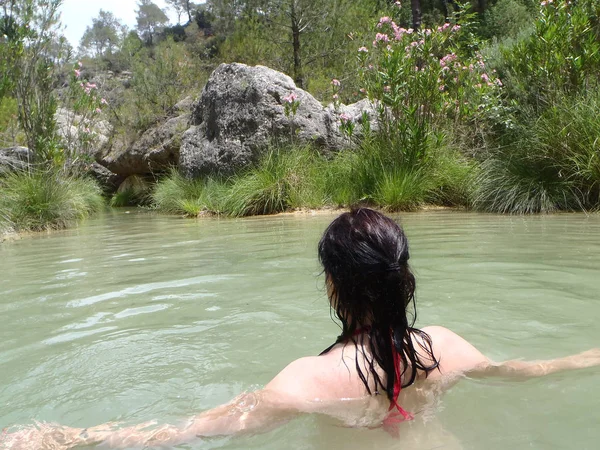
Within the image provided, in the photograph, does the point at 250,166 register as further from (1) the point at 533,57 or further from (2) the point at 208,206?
(1) the point at 533,57

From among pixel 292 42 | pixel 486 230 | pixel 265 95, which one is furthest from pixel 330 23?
pixel 486 230

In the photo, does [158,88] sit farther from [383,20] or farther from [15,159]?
[383,20]

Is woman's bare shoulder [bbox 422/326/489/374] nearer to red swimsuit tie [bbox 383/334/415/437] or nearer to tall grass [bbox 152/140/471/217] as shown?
red swimsuit tie [bbox 383/334/415/437]

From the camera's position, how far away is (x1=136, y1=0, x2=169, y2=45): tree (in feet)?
195

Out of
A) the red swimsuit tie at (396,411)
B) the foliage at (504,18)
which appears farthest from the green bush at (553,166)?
the foliage at (504,18)

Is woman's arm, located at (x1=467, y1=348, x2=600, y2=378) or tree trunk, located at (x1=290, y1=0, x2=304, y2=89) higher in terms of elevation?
tree trunk, located at (x1=290, y1=0, x2=304, y2=89)

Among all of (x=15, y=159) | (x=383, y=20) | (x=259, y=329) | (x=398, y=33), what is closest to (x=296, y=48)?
(x=383, y=20)

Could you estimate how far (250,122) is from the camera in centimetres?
1263

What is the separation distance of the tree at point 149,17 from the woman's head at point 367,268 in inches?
2412

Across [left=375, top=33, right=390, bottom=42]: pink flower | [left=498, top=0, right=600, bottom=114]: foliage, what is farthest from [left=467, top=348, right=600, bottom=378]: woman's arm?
[left=375, top=33, right=390, bottom=42]: pink flower

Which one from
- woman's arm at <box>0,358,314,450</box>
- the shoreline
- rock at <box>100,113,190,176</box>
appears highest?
rock at <box>100,113,190,176</box>

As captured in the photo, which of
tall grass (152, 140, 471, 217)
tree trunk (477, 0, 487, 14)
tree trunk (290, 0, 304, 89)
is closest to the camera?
tall grass (152, 140, 471, 217)

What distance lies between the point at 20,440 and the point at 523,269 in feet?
11.1

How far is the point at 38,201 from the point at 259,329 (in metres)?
7.47
